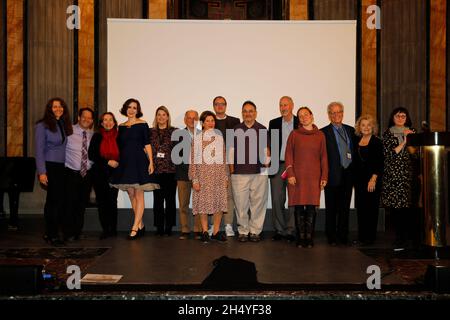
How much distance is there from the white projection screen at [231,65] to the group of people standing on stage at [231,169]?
590 mm

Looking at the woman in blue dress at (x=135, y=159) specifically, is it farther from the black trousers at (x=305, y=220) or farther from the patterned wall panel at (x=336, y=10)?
the patterned wall panel at (x=336, y=10)

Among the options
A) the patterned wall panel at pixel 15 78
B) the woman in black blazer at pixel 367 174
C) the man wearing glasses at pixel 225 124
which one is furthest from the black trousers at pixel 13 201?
the woman in black blazer at pixel 367 174

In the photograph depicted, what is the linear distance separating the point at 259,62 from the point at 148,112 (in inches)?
55.2

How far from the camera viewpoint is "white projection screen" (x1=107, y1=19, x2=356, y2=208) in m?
5.20

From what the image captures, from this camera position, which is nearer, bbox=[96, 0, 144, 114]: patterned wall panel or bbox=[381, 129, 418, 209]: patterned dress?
bbox=[381, 129, 418, 209]: patterned dress

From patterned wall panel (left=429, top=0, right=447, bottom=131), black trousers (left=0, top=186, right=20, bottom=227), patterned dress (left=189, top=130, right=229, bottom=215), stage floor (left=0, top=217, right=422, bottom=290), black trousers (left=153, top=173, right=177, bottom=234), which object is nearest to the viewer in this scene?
stage floor (left=0, top=217, right=422, bottom=290)

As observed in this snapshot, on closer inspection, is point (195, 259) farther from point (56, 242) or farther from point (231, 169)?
point (56, 242)

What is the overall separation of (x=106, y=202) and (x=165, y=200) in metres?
0.61

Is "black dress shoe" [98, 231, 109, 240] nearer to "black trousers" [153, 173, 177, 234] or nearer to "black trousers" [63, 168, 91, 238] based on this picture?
"black trousers" [63, 168, 91, 238]

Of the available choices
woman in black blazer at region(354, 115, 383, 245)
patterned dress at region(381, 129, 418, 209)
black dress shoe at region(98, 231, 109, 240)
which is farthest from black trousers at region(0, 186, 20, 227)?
patterned dress at region(381, 129, 418, 209)

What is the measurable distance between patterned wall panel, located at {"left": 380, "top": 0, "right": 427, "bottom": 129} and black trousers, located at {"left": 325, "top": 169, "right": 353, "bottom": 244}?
9.37ft

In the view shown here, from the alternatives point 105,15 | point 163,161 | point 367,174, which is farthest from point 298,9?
point 163,161
